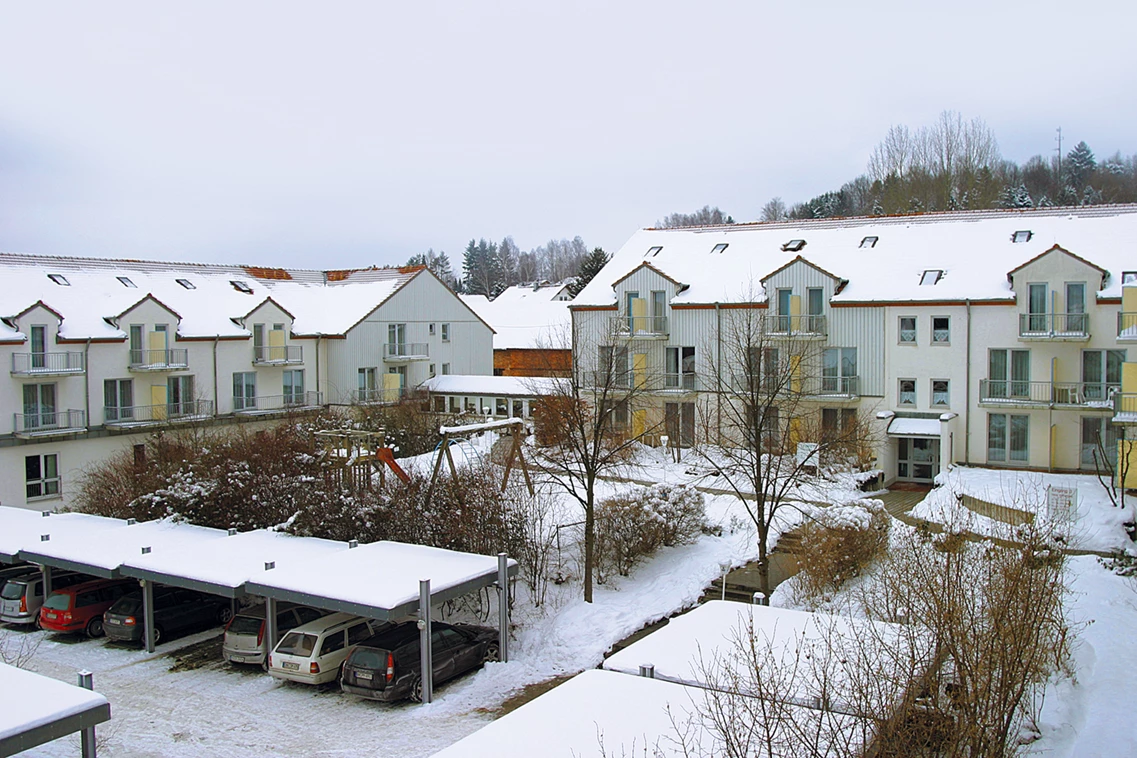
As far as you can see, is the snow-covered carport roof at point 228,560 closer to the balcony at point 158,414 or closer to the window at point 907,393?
the balcony at point 158,414

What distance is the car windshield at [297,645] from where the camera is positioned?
16.2m

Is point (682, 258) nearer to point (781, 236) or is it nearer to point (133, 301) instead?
point (781, 236)

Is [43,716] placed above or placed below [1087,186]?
below

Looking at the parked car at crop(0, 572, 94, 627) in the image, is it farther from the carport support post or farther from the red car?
the carport support post

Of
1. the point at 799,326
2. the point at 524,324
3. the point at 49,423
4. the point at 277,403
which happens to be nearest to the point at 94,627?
the point at 49,423

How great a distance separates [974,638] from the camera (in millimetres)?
9078

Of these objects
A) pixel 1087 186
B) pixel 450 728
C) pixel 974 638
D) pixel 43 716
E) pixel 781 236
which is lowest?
pixel 450 728

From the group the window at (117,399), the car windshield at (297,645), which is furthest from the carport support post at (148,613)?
the window at (117,399)

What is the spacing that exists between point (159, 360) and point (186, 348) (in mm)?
1506

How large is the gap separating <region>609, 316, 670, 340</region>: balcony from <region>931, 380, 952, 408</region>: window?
993 centimetres

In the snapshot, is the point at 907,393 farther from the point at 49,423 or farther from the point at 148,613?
the point at 49,423

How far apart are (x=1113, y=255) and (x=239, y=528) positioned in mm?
28122

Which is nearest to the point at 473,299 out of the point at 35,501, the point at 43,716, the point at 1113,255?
the point at 35,501

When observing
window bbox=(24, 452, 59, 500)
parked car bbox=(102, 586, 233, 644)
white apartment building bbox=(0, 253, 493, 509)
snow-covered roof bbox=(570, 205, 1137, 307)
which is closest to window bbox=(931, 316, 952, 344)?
snow-covered roof bbox=(570, 205, 1137, 307)
